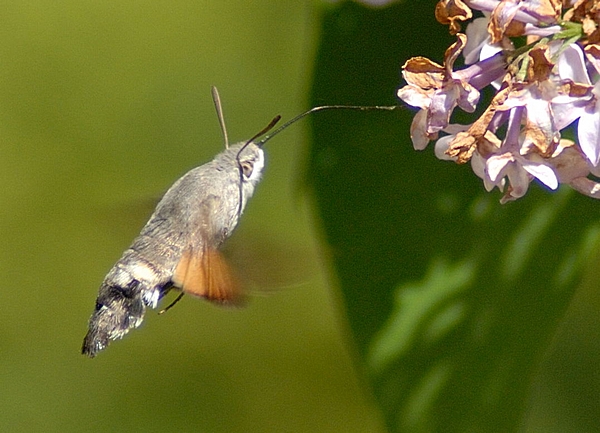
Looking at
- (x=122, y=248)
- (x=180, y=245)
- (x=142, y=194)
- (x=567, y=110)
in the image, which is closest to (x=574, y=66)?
(x=567, y=110)

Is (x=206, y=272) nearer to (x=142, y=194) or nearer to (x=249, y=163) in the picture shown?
(x=249, y=163)

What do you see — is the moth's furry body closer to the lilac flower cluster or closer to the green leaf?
the green leaf

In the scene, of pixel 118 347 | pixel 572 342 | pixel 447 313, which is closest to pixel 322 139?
pixel 447 313

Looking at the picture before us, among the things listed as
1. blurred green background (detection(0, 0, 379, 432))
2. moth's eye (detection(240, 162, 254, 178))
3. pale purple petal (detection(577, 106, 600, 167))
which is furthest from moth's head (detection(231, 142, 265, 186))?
blurred green background (detection(0, 0, 379, 432))

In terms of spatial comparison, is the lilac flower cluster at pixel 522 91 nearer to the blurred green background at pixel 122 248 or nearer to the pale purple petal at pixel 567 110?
the pale purple petal at pixel 567 110

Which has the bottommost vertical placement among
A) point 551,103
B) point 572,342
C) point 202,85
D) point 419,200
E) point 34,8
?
point 572,342

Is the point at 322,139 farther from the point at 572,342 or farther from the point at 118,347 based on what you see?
the point at 118,347

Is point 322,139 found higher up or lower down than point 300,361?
higher up
